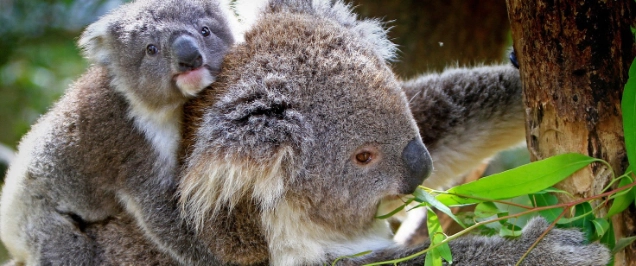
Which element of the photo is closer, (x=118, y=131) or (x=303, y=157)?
(x=303, y=157)

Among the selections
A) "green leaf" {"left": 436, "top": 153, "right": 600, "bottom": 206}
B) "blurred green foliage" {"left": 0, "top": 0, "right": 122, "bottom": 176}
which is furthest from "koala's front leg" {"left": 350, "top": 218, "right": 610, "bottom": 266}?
"blurred green foliage" {"left": 0, "top": 0, "right": 122, "bottom": 176}

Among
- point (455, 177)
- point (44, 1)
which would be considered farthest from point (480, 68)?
point (44, 1)

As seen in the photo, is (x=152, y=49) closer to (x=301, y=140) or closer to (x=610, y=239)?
(x=301, y=140)

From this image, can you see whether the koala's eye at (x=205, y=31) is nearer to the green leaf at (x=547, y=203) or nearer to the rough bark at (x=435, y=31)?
the green leaf at (x=547, y=203)

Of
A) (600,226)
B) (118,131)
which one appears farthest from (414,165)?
(118,131)

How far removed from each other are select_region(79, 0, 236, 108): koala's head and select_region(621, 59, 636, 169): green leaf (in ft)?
5.28

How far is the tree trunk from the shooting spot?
7.86ft

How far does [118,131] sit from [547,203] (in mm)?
1966

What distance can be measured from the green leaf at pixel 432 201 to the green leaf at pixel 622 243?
1.91 ft

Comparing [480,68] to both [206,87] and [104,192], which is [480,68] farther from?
[104,192]

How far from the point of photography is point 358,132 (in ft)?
8.59

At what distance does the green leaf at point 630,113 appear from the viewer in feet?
7.11

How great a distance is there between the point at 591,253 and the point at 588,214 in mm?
148

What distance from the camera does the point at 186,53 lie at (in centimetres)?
266
